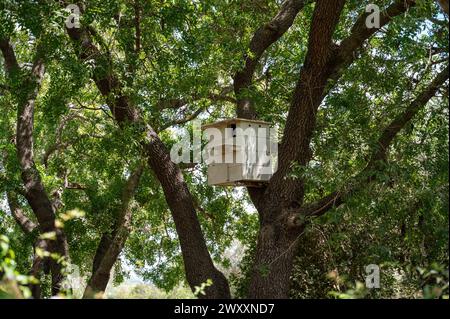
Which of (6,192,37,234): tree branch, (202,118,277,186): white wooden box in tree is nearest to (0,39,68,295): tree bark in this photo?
(6,192,37,234): tree branch

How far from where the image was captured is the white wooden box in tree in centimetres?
762

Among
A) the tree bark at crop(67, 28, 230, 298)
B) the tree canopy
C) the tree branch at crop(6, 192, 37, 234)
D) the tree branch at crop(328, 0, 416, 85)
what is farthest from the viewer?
the tree branch at crop(6, 192, 37, 234)

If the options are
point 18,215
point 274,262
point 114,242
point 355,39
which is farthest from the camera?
point 18,215

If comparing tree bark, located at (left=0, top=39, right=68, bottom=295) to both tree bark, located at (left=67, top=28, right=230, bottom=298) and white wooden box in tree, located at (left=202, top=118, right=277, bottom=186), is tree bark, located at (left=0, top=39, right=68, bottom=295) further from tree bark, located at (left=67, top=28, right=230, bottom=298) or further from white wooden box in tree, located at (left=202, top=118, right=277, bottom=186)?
white wooden box in tree, located at (left=202, top=118, right=277, bottom=186)

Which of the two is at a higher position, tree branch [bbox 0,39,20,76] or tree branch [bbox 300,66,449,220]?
tree branch [bbox 0,39,20,76]

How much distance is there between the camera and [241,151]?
761cm

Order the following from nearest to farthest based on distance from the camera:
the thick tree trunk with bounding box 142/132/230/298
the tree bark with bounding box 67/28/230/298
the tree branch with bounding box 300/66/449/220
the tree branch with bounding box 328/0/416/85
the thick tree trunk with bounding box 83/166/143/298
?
1. the tree branch with bounding box 300/66/449/220
2. the tree branch with bounding box 328/0/416/85
3. the tree bark with bounding box 67/28/230/298
4. the thick tree trunk with bounding box 142/132/230/298
5. the thick tree trunk with bounding box 83/166/143/298

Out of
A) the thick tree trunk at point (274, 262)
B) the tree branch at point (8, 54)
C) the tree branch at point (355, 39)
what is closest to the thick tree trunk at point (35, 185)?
the tree branch at point (8, 54)

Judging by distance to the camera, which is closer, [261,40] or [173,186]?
[173,186]

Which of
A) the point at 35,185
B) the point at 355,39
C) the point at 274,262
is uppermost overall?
the point at 355,39

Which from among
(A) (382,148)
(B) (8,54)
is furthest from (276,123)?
(B) (8,54)

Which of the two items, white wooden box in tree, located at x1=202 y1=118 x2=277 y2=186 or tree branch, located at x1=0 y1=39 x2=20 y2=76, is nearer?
white wooden box in tree, located at x1=202 y1=118 x2=277 y2=186

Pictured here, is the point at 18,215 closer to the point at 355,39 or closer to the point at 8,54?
the point at 8,54

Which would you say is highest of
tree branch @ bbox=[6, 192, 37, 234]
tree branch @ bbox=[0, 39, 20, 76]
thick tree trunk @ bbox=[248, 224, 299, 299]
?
tree branch @ bbox=[0, 39, 20, 76]
